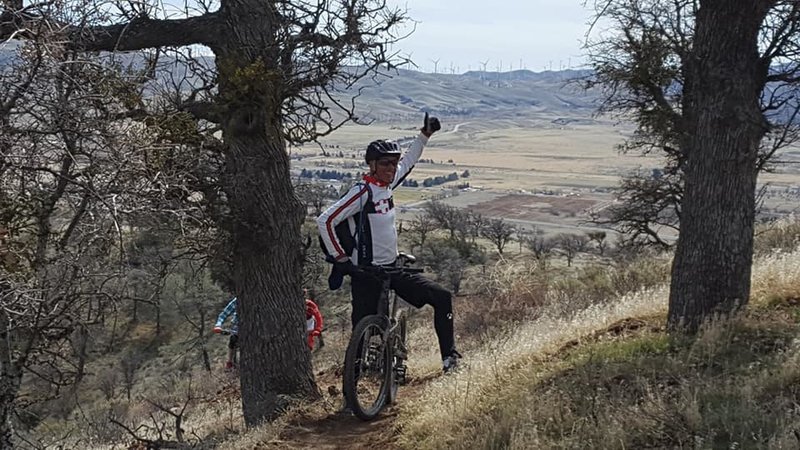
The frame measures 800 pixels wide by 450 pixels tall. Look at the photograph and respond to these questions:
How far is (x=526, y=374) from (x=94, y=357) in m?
30.6

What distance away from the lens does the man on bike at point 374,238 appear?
5.76 m

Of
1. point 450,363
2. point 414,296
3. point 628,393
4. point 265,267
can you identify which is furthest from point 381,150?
point 628,393

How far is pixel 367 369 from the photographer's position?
582 centimetres

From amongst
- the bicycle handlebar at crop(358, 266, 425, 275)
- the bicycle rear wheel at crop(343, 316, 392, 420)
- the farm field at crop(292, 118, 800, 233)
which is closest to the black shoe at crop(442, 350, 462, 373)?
the bicycle rear wheel at crop(343, 316, 392, 420)

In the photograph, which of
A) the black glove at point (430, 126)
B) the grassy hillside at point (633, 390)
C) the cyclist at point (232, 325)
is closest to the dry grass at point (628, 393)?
the grassy hillside at point (633, 390)

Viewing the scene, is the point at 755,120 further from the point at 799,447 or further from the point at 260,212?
the point at 260,212

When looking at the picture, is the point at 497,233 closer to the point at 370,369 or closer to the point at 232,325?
the point at 232,325

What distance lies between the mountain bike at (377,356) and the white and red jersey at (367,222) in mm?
161

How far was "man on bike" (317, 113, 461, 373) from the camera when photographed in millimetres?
5762

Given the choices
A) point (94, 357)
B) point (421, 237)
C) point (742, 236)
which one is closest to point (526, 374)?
point (742, 236)

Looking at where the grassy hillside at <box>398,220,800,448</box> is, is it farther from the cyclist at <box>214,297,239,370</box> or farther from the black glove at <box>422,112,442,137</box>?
the cyclist at <box>214,297,239,370</box>

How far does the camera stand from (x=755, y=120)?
5.50 m

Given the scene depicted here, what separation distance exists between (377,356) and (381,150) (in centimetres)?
171

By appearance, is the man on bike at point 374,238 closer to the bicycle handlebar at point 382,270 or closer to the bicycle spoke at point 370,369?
the bicycle handlebar at point 382,270
